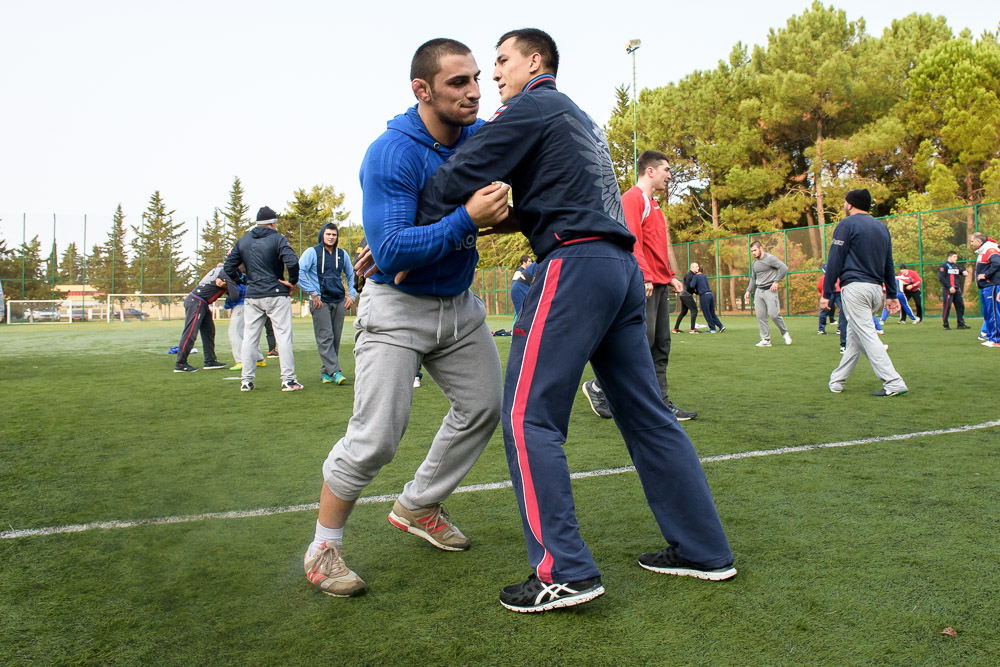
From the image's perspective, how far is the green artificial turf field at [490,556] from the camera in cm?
211

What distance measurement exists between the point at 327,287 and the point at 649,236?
14.7 feet

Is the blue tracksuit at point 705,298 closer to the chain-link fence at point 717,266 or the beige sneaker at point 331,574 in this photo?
the chain-link fence at point 717,266

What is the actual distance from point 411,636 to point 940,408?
18.1 ft

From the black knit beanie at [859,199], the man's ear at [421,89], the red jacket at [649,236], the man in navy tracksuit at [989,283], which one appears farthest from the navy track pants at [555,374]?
the man in navy tracksuit at [989,283]

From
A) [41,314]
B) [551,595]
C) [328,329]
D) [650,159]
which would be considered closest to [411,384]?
[551,595]

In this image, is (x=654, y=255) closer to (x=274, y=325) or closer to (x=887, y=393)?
(x=887, y=393)

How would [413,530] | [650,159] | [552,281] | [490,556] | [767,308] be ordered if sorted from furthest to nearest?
1. [767,308]
2. [650,159]
3. [413,530]
4. [490,556]
5. [552,281]

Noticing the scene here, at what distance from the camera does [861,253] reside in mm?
6742

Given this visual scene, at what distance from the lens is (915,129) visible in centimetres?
3412

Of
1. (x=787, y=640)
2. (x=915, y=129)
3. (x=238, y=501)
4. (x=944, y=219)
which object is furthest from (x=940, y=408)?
(x=915, y=129)

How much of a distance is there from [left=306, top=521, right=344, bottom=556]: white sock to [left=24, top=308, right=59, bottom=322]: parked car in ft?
152

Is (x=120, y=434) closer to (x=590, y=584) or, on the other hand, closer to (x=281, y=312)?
(x=281, y=312)

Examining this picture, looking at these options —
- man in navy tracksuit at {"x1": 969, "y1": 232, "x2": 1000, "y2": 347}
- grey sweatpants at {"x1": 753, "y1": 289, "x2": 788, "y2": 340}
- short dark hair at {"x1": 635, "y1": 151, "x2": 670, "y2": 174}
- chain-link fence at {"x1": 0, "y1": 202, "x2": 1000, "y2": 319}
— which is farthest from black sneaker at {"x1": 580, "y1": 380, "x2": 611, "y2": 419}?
man in navy tracksuit at {"x1": 969, "y1": 232, "x2": 1000, "y2": 347}

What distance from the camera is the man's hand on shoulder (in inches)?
93.6
